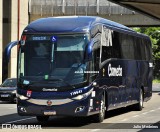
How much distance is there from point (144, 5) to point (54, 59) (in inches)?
162

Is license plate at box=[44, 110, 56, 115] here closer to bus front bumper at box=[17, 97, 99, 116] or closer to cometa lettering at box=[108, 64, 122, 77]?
bus front bumper at box=[17, 97, 99, 116]

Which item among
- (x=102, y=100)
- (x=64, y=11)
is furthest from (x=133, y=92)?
(x=64, y=11)

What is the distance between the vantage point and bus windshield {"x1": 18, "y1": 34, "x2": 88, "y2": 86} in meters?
16.1

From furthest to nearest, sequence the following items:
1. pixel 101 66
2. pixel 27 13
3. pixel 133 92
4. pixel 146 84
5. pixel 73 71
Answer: pixel 27 13
pixel 146 84
pixel 133 92
pixel 101 66
pixel 73 71

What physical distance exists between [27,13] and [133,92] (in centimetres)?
2594

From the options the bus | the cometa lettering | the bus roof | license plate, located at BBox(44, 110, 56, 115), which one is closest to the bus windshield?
the bus

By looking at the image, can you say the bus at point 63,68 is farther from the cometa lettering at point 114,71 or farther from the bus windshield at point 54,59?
the cometa lettering at point 114,71

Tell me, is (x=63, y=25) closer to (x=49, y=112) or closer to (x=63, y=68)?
(x=63, y=68)

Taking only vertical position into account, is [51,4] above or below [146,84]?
above

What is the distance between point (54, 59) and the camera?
642 inches

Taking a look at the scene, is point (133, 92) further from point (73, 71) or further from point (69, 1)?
point (69, 1)

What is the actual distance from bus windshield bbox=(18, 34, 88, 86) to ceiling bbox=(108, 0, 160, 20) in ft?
6.51

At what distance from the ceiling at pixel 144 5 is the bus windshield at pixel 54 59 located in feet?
6.51

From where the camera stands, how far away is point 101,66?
17500mm
